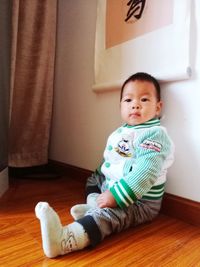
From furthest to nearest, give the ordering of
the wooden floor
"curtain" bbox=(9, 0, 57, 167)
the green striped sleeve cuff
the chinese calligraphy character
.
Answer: "curtain" bbox=(9, 0, 57, 167), the chinese calligraphy character, the green striped sleeve cuff, the wooden floor

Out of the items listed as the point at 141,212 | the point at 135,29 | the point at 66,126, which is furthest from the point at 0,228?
the point at 135,29

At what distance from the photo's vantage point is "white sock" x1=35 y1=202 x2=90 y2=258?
1.75 feet

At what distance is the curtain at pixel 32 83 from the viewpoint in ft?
3.97

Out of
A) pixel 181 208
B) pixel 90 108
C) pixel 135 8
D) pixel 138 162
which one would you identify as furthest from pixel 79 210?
pixel 135 8

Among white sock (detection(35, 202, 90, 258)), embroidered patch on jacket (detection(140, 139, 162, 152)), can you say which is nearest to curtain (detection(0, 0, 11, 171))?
white sock (detection(35, 202, 90, 258))

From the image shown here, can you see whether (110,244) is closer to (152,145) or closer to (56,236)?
(56,236)

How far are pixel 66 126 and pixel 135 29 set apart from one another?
63 centimetres

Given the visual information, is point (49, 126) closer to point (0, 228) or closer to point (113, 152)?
point (113, 152)

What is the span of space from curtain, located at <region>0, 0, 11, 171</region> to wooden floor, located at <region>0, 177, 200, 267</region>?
0.78ft

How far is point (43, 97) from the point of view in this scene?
1.31 meters

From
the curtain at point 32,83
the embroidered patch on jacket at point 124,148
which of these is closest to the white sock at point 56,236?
the embroidered patch on jacket at point 124,148

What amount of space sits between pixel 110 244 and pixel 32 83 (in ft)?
3.09

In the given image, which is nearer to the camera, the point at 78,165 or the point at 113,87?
the point at 113,87

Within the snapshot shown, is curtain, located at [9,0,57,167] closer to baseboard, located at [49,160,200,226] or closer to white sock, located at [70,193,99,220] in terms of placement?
white sock, located at [70,193,99,220]
